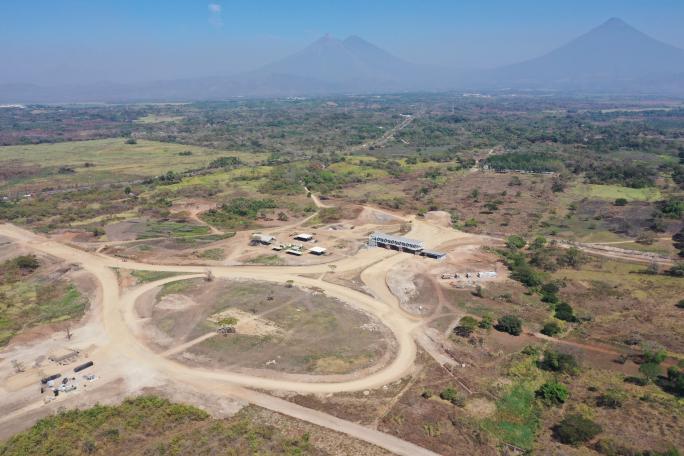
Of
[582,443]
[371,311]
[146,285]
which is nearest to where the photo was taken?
[582,443]

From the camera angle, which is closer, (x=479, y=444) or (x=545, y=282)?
(x=479, y=444)

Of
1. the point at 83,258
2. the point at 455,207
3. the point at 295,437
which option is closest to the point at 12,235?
the point at 83,258

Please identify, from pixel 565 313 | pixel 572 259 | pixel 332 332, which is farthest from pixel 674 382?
pixel 572 259

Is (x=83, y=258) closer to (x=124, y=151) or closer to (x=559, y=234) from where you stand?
(x=559, y=234)

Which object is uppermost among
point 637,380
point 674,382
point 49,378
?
point 674,382

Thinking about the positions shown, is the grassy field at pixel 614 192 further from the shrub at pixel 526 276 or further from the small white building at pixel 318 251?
the small white building at pixel 318 251

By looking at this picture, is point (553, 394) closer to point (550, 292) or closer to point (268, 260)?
point (550, 292)
